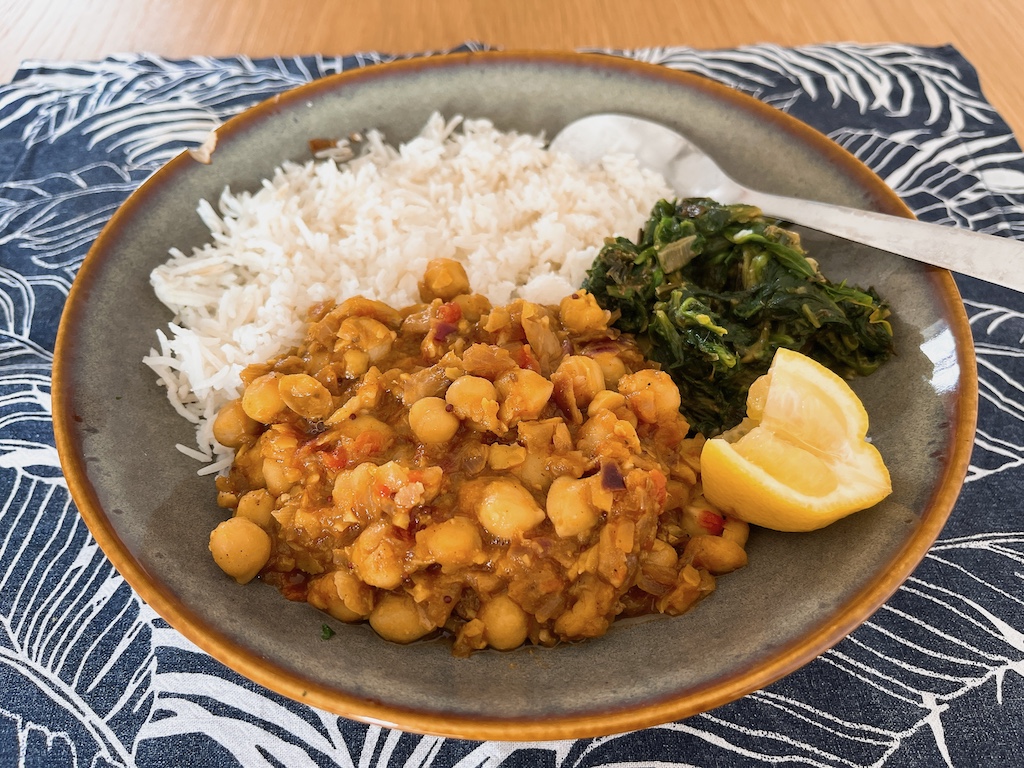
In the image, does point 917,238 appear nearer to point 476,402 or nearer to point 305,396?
point 476,402

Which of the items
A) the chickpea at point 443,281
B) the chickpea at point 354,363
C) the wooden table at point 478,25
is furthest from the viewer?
the wooden table at point 478,25

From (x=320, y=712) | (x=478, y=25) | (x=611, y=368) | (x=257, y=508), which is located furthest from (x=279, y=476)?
(x=478, y=25)

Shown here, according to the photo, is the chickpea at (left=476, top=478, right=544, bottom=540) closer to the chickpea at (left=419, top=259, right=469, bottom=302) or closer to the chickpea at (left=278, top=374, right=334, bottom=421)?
the chickpea at (left=278, top=374, right=334, bottom=421)

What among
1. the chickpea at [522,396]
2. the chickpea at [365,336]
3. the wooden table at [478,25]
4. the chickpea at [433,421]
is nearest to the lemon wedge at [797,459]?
the chickpea at [522,396]

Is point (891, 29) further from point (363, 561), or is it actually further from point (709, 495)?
point (363, 561)

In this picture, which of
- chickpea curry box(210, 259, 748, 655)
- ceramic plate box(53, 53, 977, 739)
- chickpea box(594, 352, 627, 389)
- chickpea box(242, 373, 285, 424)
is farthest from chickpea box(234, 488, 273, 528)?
chickpea box(594, 352, 627, 389)

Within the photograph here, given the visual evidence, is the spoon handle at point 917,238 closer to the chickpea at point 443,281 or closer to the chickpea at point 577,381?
the chickpea at point 577,381
